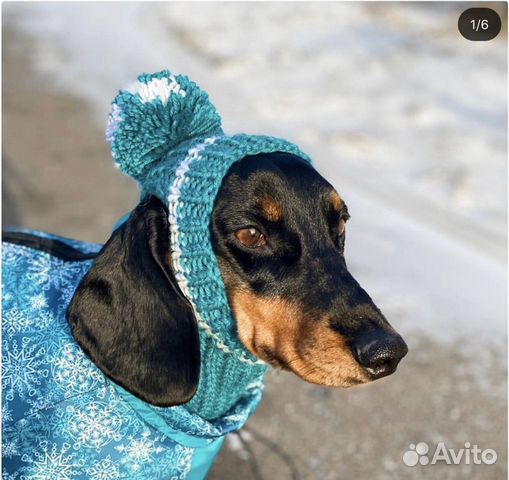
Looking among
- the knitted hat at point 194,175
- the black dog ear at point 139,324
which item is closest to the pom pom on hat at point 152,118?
the knitted hat at point 194,175

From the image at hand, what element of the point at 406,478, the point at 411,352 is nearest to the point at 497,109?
the point at 411,352

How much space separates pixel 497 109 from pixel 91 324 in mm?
6039

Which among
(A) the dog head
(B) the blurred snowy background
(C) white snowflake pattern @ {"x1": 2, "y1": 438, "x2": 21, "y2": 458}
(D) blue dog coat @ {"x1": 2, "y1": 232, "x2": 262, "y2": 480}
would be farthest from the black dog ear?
(B) the blurred snowy background

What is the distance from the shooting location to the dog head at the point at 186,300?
224cm

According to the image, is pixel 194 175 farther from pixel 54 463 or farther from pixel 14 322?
pixel 54 463

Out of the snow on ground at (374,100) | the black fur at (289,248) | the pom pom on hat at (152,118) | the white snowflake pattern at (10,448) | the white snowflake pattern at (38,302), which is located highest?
the pom pom on hat at (152,118)

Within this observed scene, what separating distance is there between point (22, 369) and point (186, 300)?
1.86ft

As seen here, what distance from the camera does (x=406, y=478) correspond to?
3.58m

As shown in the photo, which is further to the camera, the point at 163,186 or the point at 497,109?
the point at 497,109

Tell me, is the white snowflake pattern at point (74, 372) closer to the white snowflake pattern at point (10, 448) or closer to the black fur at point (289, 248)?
the white snowflake pattern at point (10, 448)

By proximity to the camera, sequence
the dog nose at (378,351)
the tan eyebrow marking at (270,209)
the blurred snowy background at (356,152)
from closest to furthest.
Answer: the dog nose at (378,351) < the tan eyebrow marking at (270,209) < the blurred snowy background at (356,152)

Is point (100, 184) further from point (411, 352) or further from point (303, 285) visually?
→ point (303, 285)

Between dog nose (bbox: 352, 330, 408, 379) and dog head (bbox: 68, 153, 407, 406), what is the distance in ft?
0.51

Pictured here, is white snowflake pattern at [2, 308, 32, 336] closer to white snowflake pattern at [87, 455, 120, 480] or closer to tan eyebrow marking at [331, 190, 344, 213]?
white snowflake pattern at [87, 455, 120, 480]
